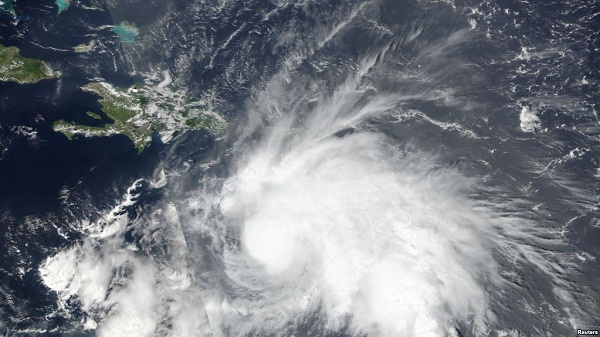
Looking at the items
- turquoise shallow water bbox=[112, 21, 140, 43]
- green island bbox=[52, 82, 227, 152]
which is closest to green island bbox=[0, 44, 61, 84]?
green island bbox=[52, 82, 227, 152]

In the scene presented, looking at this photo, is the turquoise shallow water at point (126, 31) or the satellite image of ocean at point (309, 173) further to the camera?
the turquoise shallow water at point (126, 31)

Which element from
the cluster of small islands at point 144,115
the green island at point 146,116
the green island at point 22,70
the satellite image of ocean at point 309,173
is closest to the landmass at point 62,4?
the green island at point 22,70

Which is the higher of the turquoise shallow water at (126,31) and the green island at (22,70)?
the turquoise shallow water at (126,31)

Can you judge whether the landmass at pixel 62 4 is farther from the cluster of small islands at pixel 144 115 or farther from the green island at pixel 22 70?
the cluster of small islands at pixel 144 115

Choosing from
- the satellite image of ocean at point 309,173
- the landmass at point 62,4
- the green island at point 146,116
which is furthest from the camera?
the landmass at point 62,4

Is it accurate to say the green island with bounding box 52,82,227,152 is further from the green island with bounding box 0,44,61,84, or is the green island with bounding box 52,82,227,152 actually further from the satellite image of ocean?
the green island with bounding box 0,44,61,84

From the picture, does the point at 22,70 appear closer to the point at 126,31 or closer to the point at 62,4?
the point at 62,4

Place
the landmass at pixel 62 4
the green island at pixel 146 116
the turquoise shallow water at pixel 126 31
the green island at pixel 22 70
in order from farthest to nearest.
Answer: the landmass at pixel 62 4, the turquoise shallow water at pixel 126 31, the green island at pixel 22 70, the green island at pixel 146 116
